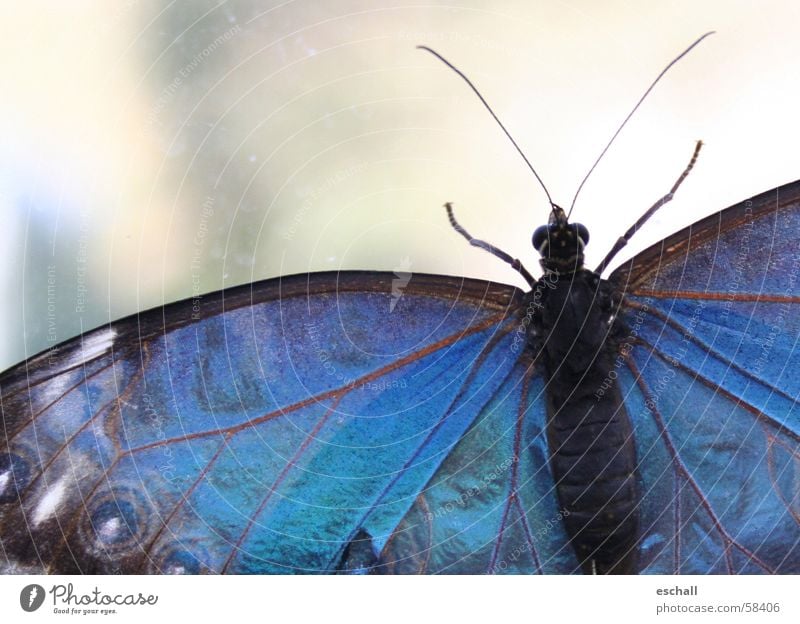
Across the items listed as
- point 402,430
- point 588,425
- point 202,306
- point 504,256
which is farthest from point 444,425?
point 202,306

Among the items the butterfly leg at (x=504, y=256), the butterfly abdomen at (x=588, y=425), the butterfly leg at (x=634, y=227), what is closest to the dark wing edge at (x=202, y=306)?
the butterfly leg at (x=504, y=256)

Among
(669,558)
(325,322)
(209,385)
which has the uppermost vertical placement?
(325,322)

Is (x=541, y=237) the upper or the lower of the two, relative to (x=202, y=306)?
upper

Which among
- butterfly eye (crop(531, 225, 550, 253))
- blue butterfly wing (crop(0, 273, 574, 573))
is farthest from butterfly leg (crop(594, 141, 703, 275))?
blue butterfly wing (crop(0, 273, 574, 573))

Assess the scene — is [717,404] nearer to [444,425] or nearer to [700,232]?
[700,232]

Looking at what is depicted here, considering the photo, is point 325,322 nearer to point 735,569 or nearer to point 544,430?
point 544,430
